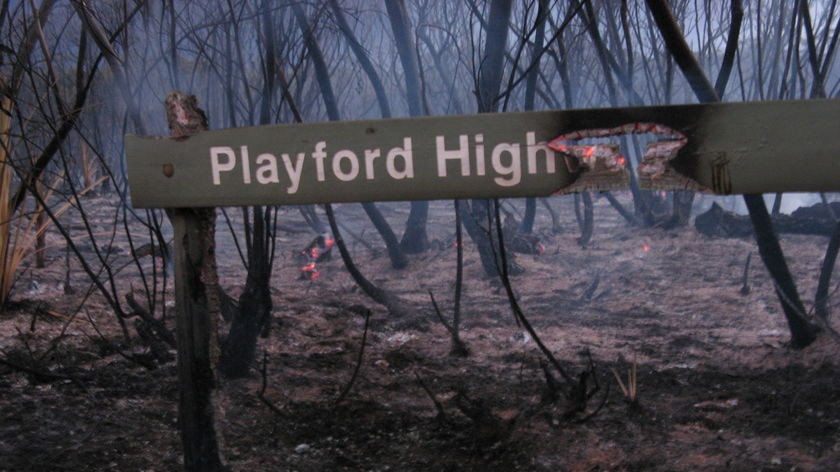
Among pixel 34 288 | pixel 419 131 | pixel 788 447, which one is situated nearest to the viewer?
pixel 419 131

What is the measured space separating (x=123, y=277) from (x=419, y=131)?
4.23 metres

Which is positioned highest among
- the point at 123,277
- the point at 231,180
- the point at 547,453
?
the point at 231,180

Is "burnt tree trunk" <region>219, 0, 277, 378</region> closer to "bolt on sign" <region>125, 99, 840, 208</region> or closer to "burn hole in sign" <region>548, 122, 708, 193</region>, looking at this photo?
"bolt on sign" <region>125, 99, 840, 208</region>

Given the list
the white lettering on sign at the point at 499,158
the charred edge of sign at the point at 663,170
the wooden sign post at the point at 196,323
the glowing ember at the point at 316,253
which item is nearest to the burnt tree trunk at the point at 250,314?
the wooden sign post at the point at 196,323

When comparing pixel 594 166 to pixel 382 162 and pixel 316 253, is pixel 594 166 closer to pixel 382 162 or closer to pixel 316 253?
pixel 382 162

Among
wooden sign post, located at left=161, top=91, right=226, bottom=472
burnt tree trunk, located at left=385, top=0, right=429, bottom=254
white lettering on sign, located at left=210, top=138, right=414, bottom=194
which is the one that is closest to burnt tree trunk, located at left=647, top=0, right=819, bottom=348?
white lettering on sign, located at left=210, top=138, right=414, bottom=194

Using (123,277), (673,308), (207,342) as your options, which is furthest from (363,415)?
(123,277)

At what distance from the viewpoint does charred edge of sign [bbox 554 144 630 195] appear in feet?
4.22

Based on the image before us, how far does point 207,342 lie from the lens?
1.51 metres

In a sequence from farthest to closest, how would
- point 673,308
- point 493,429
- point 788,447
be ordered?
point 673,308 < point 493,429 < point 788,447

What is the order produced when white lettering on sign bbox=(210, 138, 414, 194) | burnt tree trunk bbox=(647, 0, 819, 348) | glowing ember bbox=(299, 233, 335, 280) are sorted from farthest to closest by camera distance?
glowing ember bbox=(299, 233, 335, 280) → burnt tree trunk bbox=(647, 0, 819, 348) → white lettering on sign bbox=(210, 138, 414, 194)

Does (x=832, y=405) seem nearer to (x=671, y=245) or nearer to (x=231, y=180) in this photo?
(x=231, y=180)

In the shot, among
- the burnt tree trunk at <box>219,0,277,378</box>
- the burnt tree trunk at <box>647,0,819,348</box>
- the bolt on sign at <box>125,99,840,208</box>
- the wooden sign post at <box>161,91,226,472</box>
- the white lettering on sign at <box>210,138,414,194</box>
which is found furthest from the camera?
the burnt tree trunk at <box>219,0,277,378</box>

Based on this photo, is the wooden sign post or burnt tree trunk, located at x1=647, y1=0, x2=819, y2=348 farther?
burnt tree trunk, located at x1=647, y1=0, x2=819, y2=348
